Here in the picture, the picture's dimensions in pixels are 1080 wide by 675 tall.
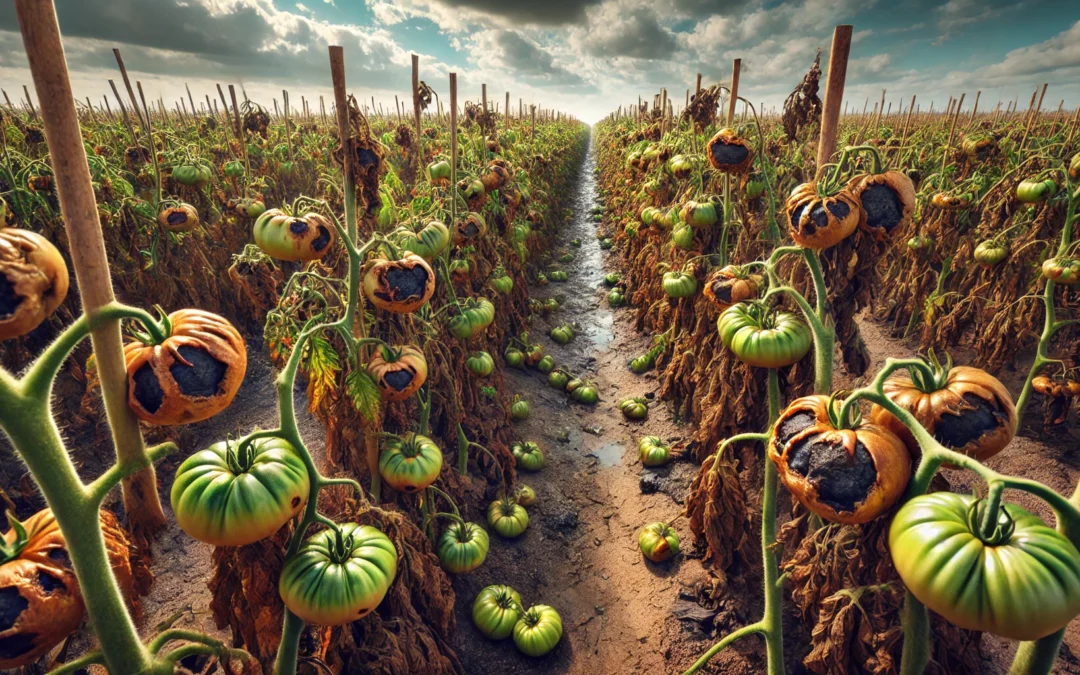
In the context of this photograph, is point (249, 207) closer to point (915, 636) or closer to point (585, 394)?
point (585, 394)

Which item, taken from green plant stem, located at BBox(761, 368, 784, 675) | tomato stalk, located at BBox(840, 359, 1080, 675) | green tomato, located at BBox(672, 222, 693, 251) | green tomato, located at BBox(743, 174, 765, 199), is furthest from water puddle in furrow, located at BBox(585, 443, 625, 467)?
tomato stalk, located at BBox(840, 359, 1080, 675)

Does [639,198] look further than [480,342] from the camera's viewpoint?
Yes

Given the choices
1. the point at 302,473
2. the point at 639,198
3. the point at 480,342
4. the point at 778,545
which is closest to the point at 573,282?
the point at 639,198

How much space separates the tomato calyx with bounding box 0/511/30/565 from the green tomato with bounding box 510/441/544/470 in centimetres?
421

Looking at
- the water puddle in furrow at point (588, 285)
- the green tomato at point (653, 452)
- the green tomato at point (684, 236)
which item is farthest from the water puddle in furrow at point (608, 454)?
the water puddle in furrow at point (588, 285)

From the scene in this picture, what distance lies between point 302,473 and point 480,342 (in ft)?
11.8

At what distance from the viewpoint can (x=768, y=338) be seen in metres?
2.76

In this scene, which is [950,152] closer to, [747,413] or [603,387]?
[603,387]

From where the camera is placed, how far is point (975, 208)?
7.53m

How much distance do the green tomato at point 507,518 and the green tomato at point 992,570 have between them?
3.51 metres

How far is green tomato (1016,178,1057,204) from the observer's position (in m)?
5.22

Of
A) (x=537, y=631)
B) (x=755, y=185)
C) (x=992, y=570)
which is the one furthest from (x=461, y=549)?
(x=755, y=185)

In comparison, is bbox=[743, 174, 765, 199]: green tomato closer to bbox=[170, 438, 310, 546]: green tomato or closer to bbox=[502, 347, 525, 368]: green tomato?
bbox=[502, 347, 525, 368]: green tomato

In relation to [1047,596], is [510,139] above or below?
above
